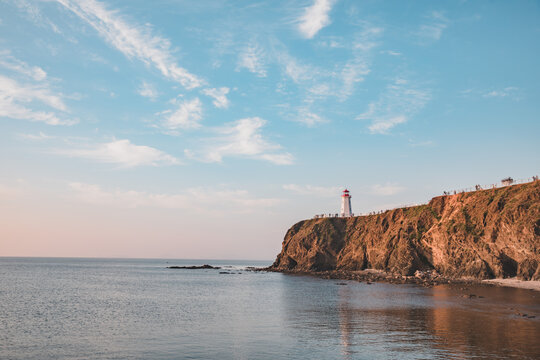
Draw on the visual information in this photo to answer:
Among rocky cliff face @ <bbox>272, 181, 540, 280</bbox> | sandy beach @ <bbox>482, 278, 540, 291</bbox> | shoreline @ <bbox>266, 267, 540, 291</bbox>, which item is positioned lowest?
shoreline @ <bbox>266, 267, 540, 291</bbox>

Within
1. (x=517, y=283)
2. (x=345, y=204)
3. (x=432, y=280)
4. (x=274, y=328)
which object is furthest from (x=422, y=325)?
(x=345, y=204)

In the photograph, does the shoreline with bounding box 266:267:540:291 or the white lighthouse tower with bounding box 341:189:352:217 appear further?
the white lighthouse tower with bounding box 341:189:352:217

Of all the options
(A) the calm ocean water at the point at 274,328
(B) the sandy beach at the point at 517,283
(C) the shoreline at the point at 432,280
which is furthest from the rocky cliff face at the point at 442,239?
(A) the calm ocean water at the point at 274,328

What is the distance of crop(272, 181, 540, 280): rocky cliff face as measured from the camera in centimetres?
7188

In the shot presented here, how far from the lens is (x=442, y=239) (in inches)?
3538

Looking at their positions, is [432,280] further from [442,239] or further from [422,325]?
[422,325]

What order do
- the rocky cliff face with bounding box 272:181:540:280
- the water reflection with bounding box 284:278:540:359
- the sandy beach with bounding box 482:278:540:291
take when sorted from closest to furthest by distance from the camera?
the water reflection with bounding box 284:278:540:359 → the sandy beach with bounding box 482:278:540:291 → the rocky cliff face with bounding box 272:181:540:280

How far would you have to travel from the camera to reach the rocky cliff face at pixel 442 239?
7188cm

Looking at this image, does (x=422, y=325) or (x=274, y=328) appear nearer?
(x=274, y=328)

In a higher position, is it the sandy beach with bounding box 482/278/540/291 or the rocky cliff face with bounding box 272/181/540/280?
the rocky cliff face with bounding box 272/181/540/280

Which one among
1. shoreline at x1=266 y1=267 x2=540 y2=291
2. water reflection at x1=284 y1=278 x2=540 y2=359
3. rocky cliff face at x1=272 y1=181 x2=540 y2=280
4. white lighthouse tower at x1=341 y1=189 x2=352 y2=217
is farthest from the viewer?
white lighthouse tower at x1=341 y1=189 x2=352 y2=217

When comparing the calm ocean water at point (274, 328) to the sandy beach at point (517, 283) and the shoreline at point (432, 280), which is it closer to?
the sandy beach at point (517, 283)

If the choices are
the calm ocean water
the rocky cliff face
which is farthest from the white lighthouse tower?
→ the calm ocean water

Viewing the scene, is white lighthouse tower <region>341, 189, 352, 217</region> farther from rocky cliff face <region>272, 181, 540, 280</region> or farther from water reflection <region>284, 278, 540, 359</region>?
water reflection <region>284, 278, 540, 359</region>
